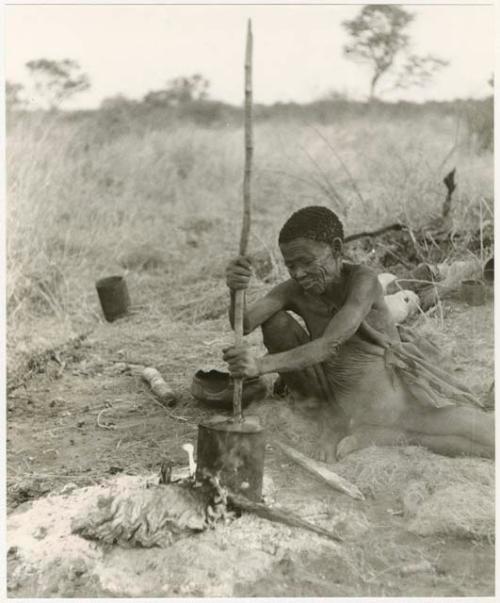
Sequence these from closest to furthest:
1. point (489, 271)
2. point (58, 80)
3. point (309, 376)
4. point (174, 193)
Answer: point (309, 376) → point (489, 271) → point (58, 80) → point (174, 193)

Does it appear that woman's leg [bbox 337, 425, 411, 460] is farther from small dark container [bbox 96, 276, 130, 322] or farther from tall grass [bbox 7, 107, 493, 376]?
small dark container [bbox 96, 276, 130, 322]

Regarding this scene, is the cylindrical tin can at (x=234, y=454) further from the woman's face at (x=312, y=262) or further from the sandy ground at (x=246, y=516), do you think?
the woman's face at (x=312, y=262)

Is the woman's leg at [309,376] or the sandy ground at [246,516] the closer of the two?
the sandy ground at [246,516]

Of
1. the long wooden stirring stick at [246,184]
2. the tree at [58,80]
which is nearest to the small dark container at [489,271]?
the long wooden stirring stick at [246,184]

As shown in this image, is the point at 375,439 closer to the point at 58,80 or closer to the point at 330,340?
the point at 330,340

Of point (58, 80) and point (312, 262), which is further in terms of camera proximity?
point (58, 80)

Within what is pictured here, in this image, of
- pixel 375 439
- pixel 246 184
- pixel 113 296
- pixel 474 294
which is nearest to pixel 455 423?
pixel 375 439
